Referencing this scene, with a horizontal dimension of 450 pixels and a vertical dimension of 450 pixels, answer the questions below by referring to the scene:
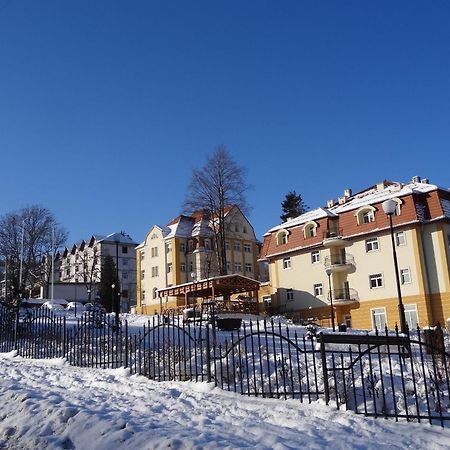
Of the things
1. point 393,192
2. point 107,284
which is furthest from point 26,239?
point 393,192

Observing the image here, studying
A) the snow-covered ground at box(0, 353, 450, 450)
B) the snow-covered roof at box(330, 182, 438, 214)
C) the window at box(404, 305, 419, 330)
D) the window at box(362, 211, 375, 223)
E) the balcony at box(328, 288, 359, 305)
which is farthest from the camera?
the balcony at box(328, 288, 359, 305)

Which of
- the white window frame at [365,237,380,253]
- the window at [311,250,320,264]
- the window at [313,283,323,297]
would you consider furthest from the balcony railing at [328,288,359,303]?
the white window frame at [365,237,380,253]

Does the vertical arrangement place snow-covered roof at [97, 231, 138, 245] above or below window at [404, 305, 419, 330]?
above

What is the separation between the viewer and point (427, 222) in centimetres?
3741

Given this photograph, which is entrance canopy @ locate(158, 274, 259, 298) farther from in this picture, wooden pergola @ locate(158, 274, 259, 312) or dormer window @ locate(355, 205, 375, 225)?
dormer window @ locate(355, 205, 375, 225)

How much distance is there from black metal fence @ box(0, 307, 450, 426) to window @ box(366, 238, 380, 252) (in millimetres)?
27218

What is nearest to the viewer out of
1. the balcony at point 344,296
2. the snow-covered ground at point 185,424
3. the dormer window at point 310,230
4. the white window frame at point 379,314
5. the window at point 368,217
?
the snow-covered ground at point 185,424

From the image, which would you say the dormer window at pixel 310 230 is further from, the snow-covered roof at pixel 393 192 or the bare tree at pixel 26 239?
the bare tree at pixel 26 239

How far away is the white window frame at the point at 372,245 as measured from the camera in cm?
4066

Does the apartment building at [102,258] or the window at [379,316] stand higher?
the apartment building at [102,258]

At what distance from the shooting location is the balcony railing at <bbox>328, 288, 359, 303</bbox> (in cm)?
4181

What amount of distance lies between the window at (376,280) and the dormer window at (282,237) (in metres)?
8.98

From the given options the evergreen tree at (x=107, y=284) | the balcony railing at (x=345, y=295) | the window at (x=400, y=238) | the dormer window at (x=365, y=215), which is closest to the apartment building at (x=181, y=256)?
the evergreen tree at (x=107, y=284)

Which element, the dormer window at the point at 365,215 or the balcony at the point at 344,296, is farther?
the balcony at the point at 344,296
